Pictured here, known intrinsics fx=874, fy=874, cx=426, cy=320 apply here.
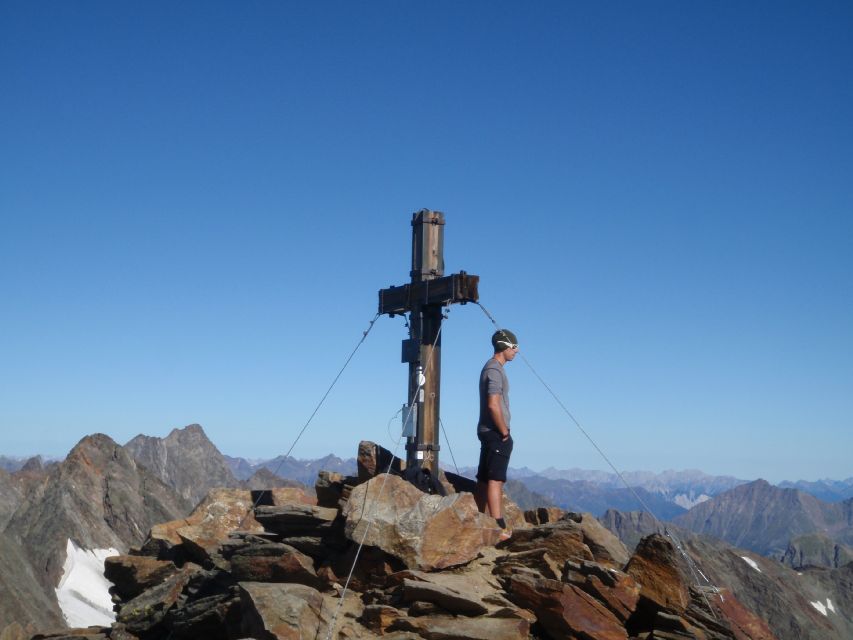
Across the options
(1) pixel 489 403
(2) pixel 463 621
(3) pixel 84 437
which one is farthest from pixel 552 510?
(3) pixel 84 437

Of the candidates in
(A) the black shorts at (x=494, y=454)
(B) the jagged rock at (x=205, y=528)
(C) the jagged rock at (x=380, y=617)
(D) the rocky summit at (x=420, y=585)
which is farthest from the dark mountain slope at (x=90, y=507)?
(C) the jagged rock at (x=380, y=617)

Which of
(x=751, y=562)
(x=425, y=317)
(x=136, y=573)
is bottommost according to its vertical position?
(x=751, y=562)

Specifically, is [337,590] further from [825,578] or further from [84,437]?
[825,578]

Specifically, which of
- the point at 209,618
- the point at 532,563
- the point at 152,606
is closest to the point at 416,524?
the point at 532,563

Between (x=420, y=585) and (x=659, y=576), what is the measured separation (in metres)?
3.82

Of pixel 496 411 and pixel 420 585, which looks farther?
pixel 496 411

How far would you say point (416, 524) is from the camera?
1429 centimetres

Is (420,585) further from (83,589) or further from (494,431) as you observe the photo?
(83,589)

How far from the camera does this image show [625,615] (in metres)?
13.2

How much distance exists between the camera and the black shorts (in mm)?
16484

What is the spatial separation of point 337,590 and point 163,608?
14.0 feet

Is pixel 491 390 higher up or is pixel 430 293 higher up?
pixel 430 293

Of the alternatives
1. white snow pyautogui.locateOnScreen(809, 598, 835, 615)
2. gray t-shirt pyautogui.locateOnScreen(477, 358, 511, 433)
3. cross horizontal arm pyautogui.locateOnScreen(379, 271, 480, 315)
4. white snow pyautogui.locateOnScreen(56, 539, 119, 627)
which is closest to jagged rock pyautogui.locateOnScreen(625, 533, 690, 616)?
gray t-shirt pyautogui.locateOnScreen(477, 358, 511, 433)

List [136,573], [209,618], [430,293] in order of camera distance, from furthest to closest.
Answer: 1. [136,573]
2. [430,293]
3. [209,618]
